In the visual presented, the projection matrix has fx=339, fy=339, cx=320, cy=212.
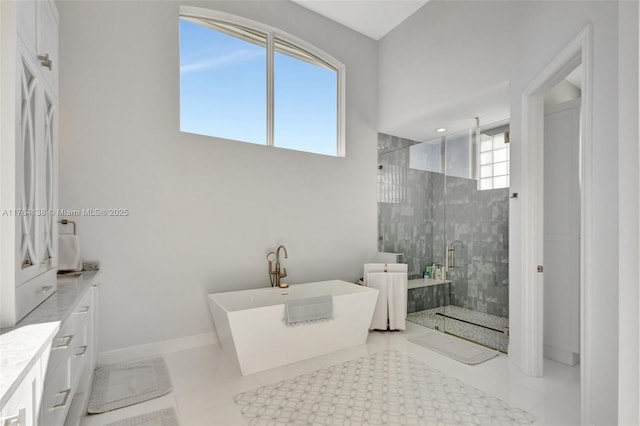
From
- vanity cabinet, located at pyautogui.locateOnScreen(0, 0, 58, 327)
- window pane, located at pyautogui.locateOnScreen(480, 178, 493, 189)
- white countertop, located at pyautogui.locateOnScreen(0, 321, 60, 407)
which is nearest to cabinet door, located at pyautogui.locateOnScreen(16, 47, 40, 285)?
vanity cabinet, located at pyautogui.locateOnScreen(0, 0, 58, 327)

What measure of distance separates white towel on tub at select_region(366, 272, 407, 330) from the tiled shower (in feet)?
1.55

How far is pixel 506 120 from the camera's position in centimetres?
404

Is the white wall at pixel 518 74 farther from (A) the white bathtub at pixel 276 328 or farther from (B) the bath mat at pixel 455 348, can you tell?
(A) the white bathtub at pixel 276 328

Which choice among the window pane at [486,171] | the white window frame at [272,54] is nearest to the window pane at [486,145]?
the window pane at [486,171]

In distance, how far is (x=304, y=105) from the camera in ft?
13.8

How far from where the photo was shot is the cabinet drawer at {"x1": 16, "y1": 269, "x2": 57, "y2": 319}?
1.39 metres

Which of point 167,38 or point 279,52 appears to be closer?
Answer: point 167,38

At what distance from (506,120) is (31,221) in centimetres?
448

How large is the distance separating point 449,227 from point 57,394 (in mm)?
3609

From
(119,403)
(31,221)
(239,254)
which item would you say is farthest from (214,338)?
(31,221)

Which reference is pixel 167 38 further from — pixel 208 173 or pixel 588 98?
pixel 588 98

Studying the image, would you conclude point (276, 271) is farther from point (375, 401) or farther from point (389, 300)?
point (375, 401)

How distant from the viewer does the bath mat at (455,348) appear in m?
3.02

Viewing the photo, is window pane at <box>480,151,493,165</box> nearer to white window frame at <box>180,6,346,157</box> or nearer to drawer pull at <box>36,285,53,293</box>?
white window frame at <box>180,6,346,157</box>
